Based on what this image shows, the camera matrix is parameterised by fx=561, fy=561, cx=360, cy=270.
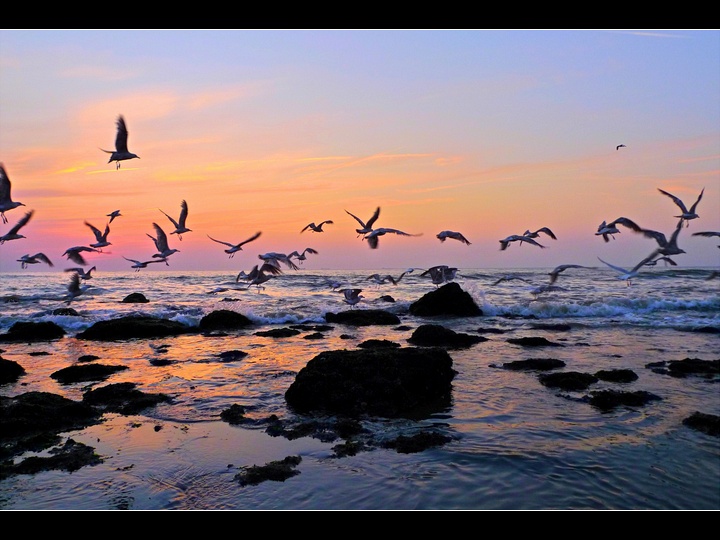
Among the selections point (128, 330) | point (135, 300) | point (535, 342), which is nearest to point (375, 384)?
point (535, 342)

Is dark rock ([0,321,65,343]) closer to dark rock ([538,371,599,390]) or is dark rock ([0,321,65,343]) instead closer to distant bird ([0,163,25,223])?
distant bird ([0,163,25,223])

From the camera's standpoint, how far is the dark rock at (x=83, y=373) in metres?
13.4

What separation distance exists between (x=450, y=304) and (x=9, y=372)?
60.3 feet

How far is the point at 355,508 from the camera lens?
646 cm

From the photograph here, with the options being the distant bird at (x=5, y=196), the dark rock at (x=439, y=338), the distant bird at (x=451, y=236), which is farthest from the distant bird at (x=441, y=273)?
the distant bird at (x=5, y=196)

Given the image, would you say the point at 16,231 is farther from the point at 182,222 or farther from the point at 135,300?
the point at 135,300

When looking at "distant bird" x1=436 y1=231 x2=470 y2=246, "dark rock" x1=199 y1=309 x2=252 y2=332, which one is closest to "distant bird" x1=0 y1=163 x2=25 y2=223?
"dark rock" x1=199 y1=309 x2=252 y2=332

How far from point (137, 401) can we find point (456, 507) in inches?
277

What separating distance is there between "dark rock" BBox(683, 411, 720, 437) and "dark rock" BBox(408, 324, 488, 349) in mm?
8561

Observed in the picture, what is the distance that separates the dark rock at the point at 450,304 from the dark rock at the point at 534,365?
12305 mm

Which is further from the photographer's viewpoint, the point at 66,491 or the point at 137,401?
the point at 137,401
